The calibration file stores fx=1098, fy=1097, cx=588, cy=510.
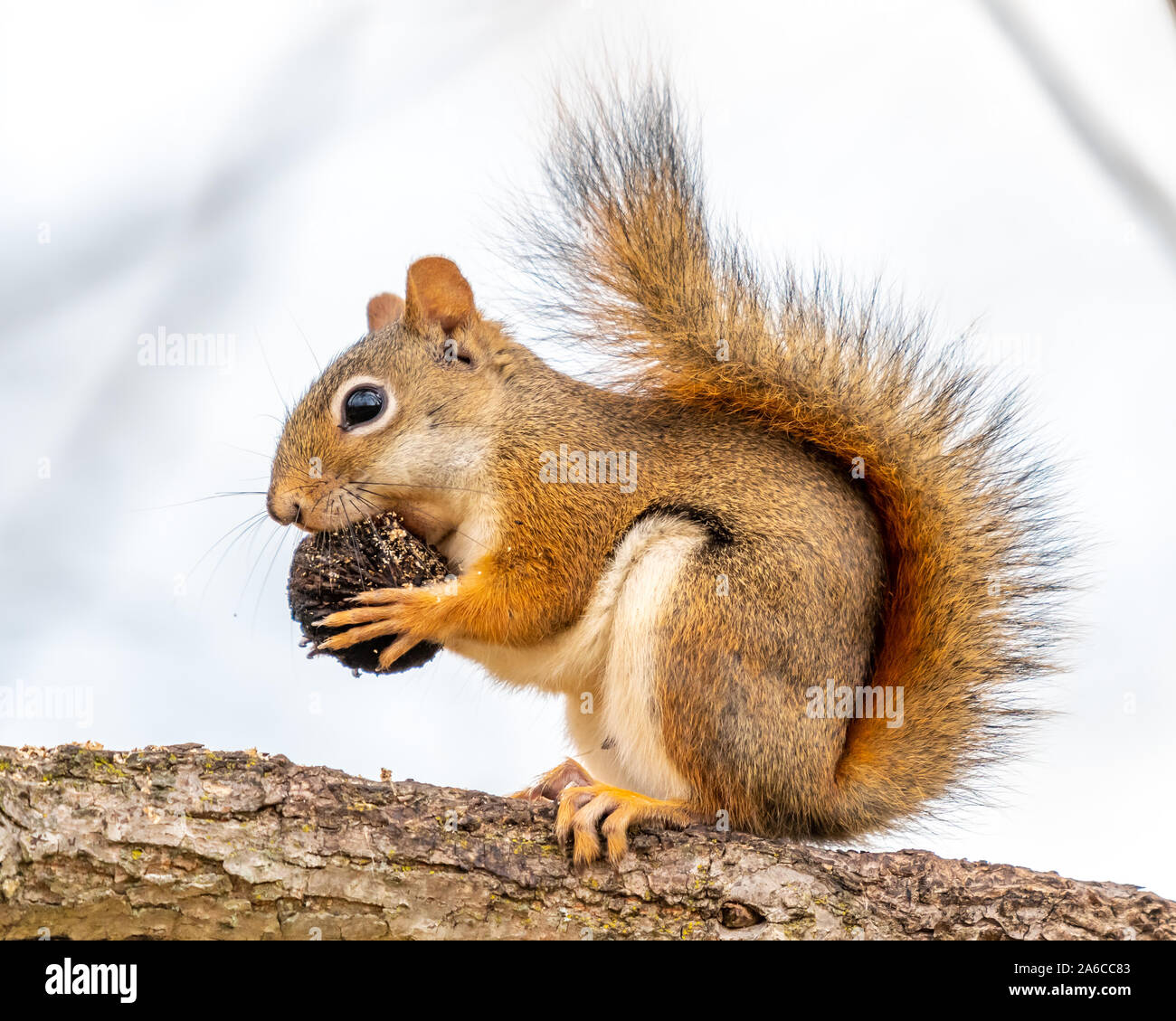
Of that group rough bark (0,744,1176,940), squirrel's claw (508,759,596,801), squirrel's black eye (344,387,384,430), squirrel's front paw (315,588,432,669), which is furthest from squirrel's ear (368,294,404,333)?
A: rough bark (0,744,1176,940)

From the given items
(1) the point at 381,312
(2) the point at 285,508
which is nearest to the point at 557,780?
(2) the point at 285,508

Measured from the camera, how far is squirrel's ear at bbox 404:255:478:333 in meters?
2.08

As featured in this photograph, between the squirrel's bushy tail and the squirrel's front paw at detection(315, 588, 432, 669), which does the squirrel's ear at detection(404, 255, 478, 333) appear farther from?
the squirrel's front paw at detection(315, 588, 432, 669)

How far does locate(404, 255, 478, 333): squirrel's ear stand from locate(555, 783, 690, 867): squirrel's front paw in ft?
3.07

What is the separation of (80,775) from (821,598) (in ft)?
3.60

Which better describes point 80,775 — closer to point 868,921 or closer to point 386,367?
point 386,367

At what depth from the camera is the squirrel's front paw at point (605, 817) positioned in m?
1.55

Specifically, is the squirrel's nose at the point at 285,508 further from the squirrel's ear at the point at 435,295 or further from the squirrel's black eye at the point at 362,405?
the squirrel's ear at the point at 435,295

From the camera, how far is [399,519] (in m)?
1.88

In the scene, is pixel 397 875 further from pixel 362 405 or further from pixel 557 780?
pixel 362 405

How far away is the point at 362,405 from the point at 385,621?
1.48ft

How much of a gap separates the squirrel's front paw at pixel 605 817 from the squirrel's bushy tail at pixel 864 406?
277 millimetres

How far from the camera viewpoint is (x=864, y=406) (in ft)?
6.29
